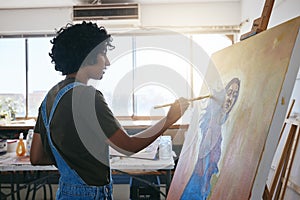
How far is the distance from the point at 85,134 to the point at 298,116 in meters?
0.98

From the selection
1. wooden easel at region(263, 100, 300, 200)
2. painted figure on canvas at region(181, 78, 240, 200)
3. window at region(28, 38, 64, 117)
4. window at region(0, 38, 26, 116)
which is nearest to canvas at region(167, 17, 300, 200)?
painted figure on canvas at region(181, 78, 240, 200)

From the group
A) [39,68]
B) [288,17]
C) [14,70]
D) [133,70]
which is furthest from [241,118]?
[14,70]

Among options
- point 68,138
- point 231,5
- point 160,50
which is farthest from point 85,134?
point 231,5

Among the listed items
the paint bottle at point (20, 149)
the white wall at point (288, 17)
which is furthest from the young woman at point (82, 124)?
the paint bottle at point (20, 149)

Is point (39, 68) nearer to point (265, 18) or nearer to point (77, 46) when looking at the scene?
point (77, 46)

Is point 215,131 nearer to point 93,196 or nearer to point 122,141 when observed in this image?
point 122,141

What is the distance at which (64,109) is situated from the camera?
1163 mm

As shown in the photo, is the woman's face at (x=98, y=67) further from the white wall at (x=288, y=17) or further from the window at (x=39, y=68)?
the window at (x=39, y=68)

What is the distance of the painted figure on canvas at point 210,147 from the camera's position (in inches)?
47.8

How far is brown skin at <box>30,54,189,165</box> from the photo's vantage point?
1.13 meters

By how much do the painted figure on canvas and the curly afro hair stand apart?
0.53m

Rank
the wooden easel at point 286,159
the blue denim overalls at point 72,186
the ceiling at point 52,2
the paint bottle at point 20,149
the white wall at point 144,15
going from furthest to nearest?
the white wall at point 144,15 < the ceiling at point 52,2 < the paint bottle at point 20,149 < the wooden easel at point 286,159 < the blue denim overalls at point 72,186

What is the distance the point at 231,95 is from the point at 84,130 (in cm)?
57

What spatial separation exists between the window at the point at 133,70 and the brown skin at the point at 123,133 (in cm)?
247
